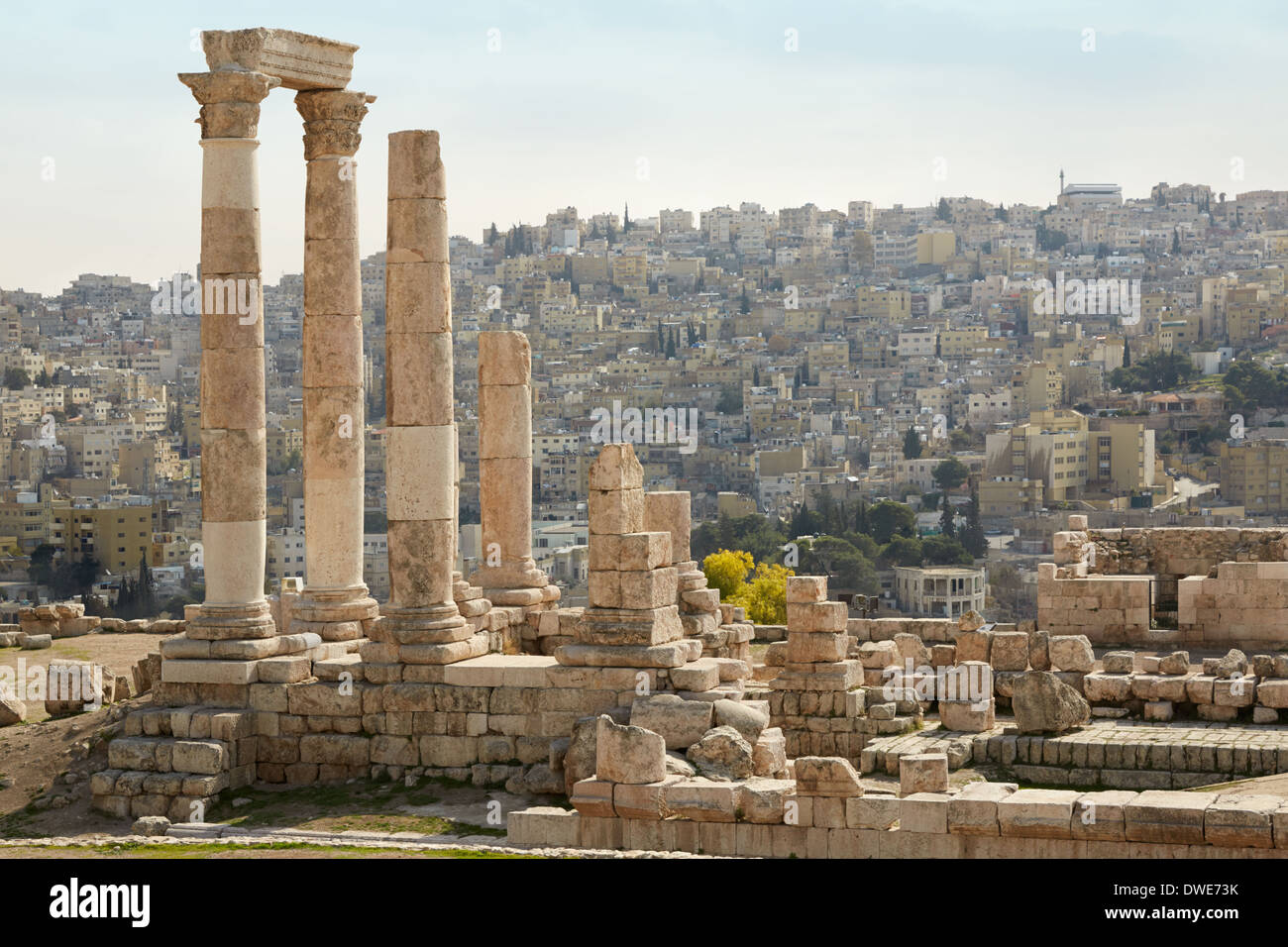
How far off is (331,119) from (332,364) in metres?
2.71

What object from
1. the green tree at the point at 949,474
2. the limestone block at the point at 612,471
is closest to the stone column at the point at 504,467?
the limestone block at the point at 612,471

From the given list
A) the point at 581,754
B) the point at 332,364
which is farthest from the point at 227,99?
the point at 581,754

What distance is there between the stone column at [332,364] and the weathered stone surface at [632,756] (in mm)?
5888

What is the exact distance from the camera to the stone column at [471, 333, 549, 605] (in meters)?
23.4

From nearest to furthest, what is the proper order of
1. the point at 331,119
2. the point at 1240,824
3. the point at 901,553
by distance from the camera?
the point at 1240,824
the point at 331,119
the point at 901,553

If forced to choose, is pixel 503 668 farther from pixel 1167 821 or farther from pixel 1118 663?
pixel 1118 663

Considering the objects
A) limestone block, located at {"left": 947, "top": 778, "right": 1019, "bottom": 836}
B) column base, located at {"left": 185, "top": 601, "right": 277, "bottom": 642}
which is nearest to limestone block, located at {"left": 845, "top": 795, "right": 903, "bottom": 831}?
limestone block, located at {"left": 947, "top": 778, "right": 1019, "bottom": 836}

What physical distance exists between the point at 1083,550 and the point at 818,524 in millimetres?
81193

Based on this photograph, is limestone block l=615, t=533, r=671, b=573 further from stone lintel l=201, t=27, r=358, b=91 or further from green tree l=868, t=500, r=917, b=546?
green tree l=868, t=500, r=917, b=546

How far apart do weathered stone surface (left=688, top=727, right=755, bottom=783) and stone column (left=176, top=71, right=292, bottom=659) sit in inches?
207

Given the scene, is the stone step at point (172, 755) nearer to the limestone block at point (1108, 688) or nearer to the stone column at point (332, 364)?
the stone column at point (332, 364)

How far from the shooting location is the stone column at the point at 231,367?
2012 cm

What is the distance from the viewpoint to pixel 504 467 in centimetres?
2359
